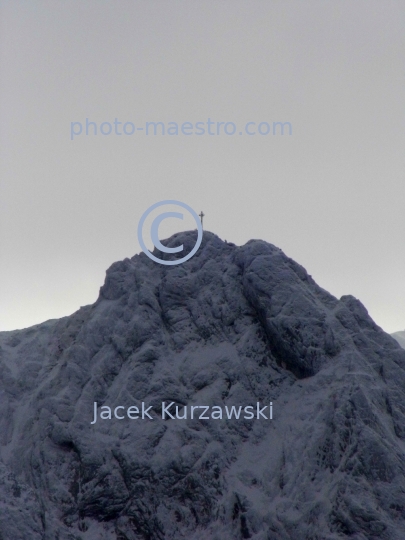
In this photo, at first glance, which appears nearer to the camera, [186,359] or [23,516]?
[23,516]

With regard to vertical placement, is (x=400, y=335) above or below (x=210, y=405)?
above

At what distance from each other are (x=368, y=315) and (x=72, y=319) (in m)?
14.5

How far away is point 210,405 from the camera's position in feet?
119

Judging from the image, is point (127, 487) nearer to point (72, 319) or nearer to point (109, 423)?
point (109, 423)

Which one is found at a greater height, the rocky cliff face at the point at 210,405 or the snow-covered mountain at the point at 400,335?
the snow-covered mountain at the point at 400,335

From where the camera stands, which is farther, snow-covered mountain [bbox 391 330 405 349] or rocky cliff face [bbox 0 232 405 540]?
snow-covered mountain [bbox 391 330 405 349]

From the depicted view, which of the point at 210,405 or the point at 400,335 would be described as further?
the point at 400,335

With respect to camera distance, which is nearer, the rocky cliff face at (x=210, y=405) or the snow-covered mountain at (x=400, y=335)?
the rocky cliff face at (x=210, y=405)

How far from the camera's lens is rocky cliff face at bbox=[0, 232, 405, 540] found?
33.1m

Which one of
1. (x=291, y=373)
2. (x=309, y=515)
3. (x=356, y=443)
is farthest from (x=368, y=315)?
(x=309, y=515)

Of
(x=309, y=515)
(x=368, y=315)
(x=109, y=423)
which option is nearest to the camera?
(x=309, y=515)

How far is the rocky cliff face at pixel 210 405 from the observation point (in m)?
33.1

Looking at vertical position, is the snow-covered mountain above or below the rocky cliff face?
above

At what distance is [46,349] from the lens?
40.6 meters
